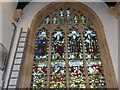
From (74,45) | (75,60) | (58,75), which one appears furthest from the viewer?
(74,45)

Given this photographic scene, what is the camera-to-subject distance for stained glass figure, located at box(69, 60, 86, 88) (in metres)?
5.35

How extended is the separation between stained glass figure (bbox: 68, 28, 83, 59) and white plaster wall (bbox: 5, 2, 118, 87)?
2.57 feet

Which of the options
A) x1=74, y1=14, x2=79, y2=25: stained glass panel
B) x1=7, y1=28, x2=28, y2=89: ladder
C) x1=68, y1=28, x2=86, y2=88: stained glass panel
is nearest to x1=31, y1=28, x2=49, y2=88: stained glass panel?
x1=7, y1=28, x2=28, y2=89: ladder

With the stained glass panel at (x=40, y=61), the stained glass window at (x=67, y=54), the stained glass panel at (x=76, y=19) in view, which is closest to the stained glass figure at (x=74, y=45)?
the stained glass window at (x=67, y=54)

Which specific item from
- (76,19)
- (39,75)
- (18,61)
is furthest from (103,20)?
(18,61)

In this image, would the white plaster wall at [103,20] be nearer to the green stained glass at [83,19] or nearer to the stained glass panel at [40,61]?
the green stained glass at [83,19]

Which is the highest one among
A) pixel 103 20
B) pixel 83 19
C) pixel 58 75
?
pixel 83 19

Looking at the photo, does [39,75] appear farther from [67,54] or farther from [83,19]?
[83,19]

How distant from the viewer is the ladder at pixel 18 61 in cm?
509

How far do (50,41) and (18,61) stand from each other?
1144mm

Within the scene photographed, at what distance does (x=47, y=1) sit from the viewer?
23.1 feet

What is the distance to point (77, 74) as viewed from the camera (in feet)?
18.1

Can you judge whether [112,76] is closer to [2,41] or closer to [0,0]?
[2,41]

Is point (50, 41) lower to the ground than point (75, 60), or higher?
higher
